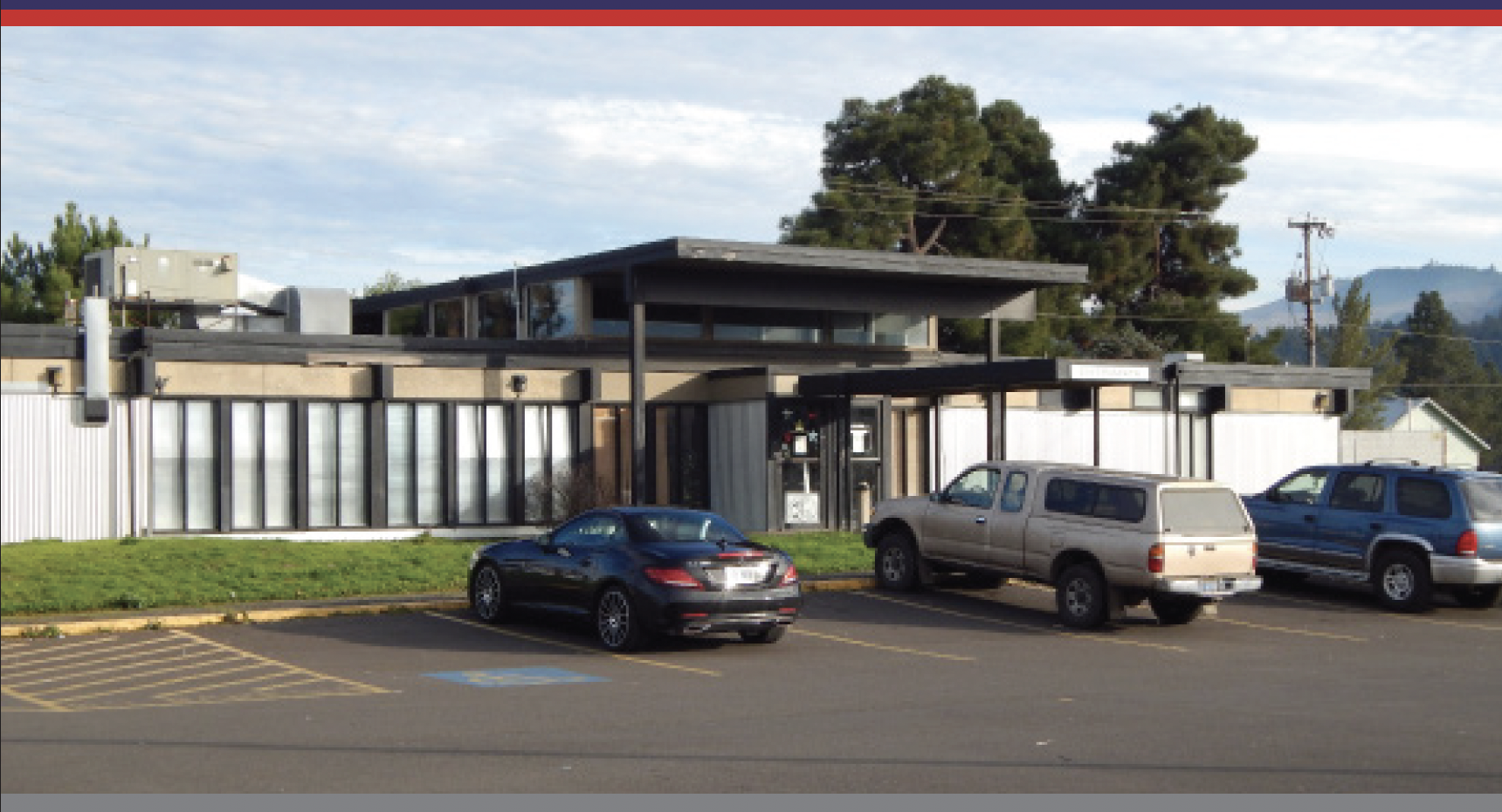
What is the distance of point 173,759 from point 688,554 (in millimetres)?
7033

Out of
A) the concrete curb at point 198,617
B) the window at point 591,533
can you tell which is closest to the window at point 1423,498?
the window at point 591,533

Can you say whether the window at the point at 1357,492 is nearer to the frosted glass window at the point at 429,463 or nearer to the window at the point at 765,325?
the window at the point at 765,325

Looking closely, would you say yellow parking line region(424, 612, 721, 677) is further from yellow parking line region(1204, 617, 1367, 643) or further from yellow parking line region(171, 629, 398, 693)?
yellow parking line region(1204, 617, 1367, 643)

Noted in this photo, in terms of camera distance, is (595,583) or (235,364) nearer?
(595,583)

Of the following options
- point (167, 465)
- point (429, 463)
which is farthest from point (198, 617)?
point (429, 463)

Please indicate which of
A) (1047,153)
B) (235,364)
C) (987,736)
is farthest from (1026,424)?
(1047,153)

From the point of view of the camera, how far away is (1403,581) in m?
22.4

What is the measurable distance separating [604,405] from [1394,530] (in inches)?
552

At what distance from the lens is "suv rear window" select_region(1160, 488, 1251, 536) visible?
19.7 m

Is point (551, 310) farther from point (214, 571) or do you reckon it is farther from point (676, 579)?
point (676, 579)

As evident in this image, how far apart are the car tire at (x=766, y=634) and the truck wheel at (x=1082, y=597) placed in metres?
3.79

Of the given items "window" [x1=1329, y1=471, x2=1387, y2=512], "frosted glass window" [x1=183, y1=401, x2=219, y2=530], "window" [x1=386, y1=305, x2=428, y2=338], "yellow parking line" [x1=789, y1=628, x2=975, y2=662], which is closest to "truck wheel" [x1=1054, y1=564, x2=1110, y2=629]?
"yellow parking line" [x1=789, y1=628, x2=975, y2=662]

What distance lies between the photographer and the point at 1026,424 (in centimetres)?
3325

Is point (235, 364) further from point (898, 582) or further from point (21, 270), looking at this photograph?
point (21, 270)
